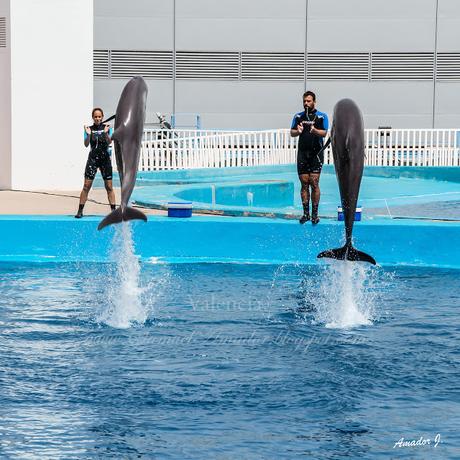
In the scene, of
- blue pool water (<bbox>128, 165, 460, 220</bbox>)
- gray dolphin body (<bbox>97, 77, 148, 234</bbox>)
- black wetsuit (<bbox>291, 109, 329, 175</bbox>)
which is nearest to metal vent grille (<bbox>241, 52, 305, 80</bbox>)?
blue pool water (<bbox>128, 165, 460, 220</bbox>)

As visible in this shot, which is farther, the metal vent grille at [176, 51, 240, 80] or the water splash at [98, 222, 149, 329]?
the metal vent grille at [176, 51, 240, 80]

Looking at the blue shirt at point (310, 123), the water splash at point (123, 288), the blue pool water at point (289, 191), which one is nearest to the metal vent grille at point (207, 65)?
the blue pool water at point (289, 191)

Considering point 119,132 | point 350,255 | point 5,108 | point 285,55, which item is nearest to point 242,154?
point 5,108

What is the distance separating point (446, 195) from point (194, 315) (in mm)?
11658

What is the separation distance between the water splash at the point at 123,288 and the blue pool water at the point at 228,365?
32 millimetres

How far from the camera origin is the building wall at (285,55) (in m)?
32.8

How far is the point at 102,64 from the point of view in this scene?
3275 centimetres

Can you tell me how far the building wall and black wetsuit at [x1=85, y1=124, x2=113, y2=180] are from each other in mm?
18968

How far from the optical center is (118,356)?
28.2ft

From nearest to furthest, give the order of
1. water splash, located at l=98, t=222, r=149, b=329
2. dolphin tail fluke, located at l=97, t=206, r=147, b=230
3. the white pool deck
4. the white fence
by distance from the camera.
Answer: dolphin tail fluke, located at l=97, t=206, r=147, b=230 → water splash, located at l=98, t=222, r=149, b=329 → the white pool deck → the white fence

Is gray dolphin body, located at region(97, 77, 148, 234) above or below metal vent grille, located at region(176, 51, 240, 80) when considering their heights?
below

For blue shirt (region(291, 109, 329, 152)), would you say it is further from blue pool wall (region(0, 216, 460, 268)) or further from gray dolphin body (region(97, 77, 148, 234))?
gray dolphin body (region(97, 77, 148, 234))

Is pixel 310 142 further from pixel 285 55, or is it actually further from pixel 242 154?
pixel 285 55

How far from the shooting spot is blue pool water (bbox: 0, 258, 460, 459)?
21.9ft
